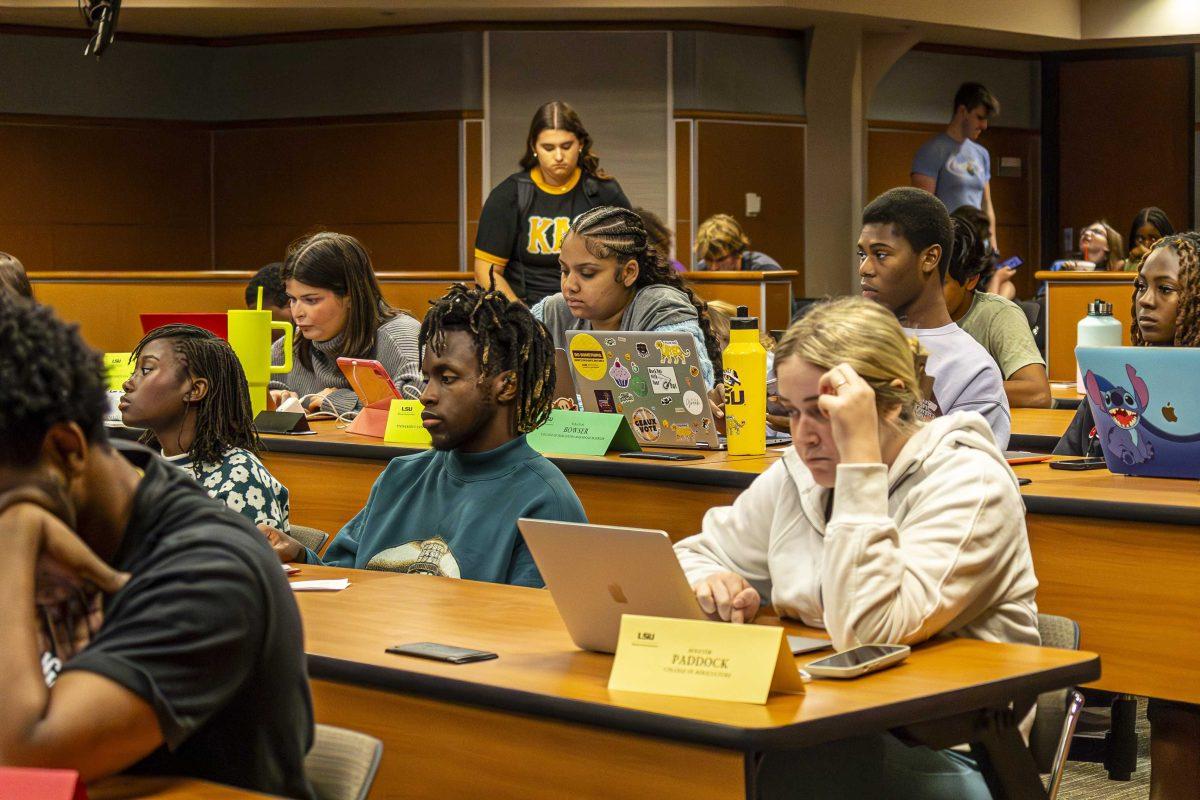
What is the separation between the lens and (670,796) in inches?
68.0

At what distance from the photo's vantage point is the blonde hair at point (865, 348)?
209 centimetres

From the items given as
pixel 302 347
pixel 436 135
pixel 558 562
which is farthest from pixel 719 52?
pixel 558 562

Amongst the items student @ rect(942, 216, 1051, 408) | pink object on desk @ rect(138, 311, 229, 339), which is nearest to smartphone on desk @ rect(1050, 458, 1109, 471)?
student @ rect(942, 216, 1051, 408)

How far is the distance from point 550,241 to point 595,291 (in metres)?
2.15

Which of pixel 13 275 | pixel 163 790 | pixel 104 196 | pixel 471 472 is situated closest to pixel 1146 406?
pixel 471 472

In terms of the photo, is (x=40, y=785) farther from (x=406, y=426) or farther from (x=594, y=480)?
(x=406, y=426)

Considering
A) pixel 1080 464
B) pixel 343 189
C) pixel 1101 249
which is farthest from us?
pixel 343 189

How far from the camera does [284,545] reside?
275cm

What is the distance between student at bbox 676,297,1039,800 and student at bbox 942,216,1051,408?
244 cm

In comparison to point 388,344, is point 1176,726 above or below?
below

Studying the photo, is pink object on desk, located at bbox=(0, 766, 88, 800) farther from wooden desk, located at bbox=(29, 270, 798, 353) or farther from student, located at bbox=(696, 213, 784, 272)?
student, located at bbox=(696, 213, 784, 272)

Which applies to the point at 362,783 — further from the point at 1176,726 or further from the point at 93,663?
the point at 1176,726

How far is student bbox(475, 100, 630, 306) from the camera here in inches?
245

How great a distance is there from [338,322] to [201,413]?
4.96ft
